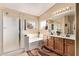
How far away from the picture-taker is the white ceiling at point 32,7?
5.98 feet

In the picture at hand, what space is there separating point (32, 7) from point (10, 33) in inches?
25.1

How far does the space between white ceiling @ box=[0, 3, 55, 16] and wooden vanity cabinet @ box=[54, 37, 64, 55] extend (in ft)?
1.99

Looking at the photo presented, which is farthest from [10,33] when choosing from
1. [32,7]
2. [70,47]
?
[70,47]

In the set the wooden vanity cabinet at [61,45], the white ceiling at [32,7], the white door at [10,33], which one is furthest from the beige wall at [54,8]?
the white door at [10,33]

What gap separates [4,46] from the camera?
184 cm

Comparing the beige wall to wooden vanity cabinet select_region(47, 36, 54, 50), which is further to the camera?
wooden vanity cabinet select_region(47, 36, 54, 50)

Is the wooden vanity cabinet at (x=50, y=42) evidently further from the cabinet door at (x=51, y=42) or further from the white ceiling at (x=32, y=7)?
the white ceiling at (x=32, y=7)

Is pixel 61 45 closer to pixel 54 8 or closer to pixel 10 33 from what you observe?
pixel 54 8

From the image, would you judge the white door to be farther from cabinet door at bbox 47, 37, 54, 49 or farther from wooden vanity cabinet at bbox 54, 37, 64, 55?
wooden vanity cabinet at bbox 54, 37, 64, 55

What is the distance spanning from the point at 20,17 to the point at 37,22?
0.33 m

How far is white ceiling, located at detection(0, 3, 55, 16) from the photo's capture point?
5.98ft

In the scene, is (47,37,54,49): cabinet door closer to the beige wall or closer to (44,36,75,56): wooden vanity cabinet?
(44,36,75,56): wooden vanity cabinet

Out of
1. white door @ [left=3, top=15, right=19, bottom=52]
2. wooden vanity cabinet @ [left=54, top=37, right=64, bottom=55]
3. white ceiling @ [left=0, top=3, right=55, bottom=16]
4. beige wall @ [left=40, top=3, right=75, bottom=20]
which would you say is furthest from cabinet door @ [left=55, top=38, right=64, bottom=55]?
white door @ [left=3, top=15, right=19, bottom=52]

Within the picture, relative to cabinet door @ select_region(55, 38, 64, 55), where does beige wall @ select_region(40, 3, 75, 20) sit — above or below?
above
